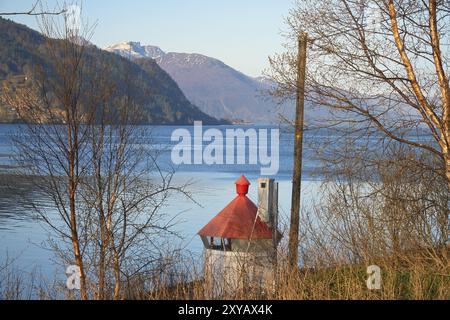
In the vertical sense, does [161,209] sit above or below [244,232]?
below

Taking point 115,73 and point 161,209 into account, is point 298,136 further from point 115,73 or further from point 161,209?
point 161,209

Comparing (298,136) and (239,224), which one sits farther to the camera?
(298,136)

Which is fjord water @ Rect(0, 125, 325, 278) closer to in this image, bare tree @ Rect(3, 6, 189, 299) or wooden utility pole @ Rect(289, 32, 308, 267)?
wooden utility pole @ Rect(289, 32, 308, 267)

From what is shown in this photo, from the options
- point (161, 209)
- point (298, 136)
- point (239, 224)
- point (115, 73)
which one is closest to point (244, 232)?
point (239, 224)

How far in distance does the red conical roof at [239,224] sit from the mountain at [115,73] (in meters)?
2.82

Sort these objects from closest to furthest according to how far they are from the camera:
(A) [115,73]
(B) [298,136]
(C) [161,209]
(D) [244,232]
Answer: (D) [244,232]
(A) [115,73]
(B) [298,136]
(C) [161,209]

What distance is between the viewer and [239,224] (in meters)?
11.2

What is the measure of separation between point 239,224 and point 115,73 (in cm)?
461

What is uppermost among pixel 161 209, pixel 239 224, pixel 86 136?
pixel 86 136

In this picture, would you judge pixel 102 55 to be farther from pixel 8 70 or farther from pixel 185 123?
pixel 185 123

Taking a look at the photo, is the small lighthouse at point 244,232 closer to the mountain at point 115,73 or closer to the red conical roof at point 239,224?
the red conical roof at point 239,224

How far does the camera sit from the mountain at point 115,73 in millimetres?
12188

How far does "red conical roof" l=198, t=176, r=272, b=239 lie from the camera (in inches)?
438
